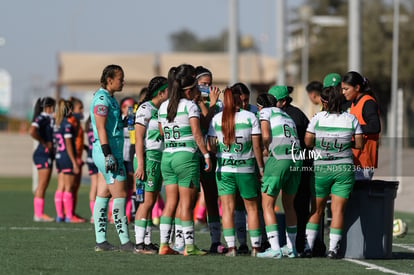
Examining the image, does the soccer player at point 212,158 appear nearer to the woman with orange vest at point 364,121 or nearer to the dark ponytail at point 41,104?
the woman with orange vest at point 364,121

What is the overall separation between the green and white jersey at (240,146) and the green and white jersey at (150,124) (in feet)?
2.81

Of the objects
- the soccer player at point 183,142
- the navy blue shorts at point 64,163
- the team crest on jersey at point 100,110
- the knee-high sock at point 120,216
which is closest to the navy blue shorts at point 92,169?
the navy blue shorts at point 64,163

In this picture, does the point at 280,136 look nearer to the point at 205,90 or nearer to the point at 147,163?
the point at 205,90

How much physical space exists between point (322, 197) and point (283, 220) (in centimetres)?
78

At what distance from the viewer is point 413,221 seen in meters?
20.6

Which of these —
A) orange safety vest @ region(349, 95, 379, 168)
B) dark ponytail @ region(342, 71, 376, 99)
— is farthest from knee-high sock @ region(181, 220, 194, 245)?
dark ponytail @ region(342, 71, 376, 99)

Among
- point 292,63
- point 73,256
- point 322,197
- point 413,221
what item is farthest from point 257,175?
point 292,63

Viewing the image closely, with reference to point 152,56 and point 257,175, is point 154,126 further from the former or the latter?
point 152,56

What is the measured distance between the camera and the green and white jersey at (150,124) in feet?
43.3

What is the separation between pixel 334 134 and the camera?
41.7ft

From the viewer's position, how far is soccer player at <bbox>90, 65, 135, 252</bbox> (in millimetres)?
12930

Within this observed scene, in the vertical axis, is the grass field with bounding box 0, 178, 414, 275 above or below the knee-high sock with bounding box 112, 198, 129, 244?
below

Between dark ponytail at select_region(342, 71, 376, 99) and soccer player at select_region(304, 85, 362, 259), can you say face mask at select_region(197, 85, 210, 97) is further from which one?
dark ponytail at select_region(342, 71, 376, 99)

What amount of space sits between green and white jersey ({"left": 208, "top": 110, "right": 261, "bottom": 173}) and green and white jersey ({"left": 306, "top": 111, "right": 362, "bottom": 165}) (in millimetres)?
674
